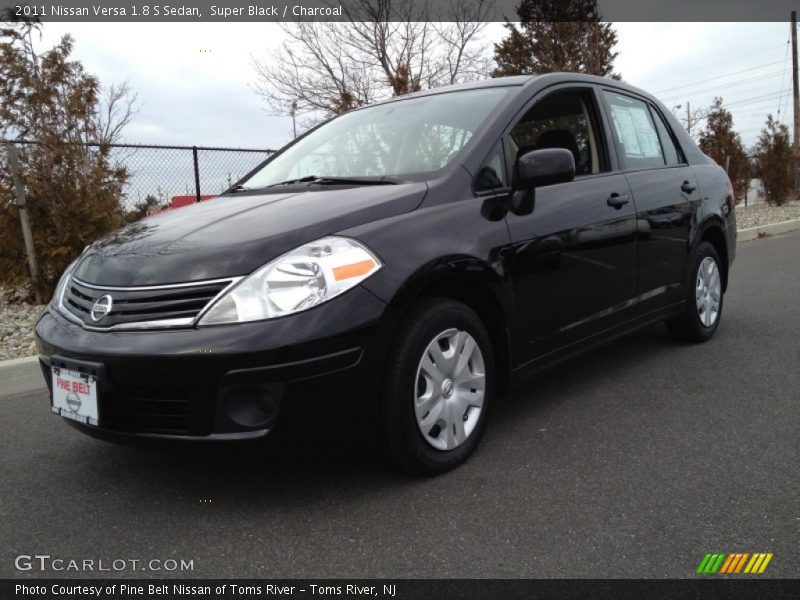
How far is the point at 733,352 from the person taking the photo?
4.13 metres

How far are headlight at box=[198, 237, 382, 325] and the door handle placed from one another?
164 centimetres

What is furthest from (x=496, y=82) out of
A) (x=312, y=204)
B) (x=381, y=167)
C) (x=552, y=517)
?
(x=552, y=517)

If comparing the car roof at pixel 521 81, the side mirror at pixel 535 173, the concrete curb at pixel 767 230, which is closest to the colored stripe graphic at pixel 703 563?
the side mirror at pixel 535 173

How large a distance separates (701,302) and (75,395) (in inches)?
149

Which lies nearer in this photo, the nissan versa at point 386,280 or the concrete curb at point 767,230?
the nissan versa at point 386,280

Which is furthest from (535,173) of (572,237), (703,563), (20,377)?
(20,377)

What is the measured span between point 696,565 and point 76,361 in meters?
2.10

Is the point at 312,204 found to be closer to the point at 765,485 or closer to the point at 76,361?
the point at 76,361

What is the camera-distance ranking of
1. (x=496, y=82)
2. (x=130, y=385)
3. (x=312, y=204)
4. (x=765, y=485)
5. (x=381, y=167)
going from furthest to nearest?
(x=496, y=82)
(x=381, y=167)
(x=312, y=204)
(x=765, y=485)
(x=130, y=385)

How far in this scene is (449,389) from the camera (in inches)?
99.9

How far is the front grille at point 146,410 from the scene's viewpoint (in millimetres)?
2129

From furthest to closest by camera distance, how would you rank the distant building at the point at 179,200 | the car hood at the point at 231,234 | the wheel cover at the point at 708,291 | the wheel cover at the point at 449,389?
the distant building at the point at 179,200, the wheel cover at the point at 708,291, the wheel cover at the point at 449,389, the car hood at the point at 231,234

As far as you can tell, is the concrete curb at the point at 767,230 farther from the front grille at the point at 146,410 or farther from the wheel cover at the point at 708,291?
the front grille at the point at 146,410
